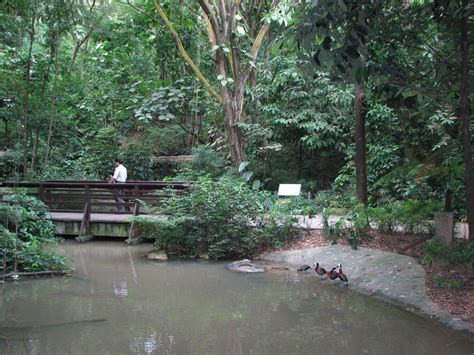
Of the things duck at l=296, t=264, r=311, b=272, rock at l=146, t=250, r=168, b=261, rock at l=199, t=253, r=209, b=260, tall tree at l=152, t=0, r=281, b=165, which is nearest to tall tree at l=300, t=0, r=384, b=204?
duck at l=296, t=264, r=311, b=272

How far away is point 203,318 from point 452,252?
154 inches

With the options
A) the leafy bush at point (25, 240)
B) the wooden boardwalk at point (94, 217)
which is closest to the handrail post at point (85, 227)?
the wooden boardwalk at point (94, 217)

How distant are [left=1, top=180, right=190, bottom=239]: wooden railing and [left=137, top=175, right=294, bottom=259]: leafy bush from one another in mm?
888

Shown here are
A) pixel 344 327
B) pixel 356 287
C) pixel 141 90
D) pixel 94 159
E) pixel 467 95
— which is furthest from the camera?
pixel 94 159

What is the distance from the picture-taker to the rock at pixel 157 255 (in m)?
11.1

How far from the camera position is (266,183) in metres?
18.1

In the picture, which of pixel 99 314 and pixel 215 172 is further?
pixel 215 172

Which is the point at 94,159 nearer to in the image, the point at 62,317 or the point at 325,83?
the point at 325,83

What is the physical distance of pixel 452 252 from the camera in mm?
7699

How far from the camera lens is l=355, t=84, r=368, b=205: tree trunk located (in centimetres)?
1041

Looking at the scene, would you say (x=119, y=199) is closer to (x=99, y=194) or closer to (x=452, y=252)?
(x=99, y=194)

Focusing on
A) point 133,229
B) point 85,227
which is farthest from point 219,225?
point 85,227

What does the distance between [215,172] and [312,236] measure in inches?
247

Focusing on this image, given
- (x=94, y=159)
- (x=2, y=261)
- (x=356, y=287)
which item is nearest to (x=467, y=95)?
(x=356, y=287)
